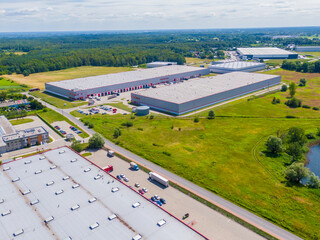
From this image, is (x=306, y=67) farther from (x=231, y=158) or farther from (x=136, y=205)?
(x=136, y=205)

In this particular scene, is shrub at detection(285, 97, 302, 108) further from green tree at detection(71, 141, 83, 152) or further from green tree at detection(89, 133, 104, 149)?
green tree at detection(71, 141, 83, 152)

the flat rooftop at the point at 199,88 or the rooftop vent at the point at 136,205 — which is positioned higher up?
the flat rooftop at the point at 199,88

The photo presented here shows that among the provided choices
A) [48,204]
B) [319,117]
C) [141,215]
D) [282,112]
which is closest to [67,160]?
[48,204]

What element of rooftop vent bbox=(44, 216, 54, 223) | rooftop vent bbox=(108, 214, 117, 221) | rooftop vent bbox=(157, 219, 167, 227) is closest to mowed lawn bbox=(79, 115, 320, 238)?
rooftop vent bbox=(157, 219, 167, 227)

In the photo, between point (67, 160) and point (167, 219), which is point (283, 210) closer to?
point (167, 219)

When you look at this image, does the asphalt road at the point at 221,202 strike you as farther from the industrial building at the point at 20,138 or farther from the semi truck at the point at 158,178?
the industrial building at the point at 20,138

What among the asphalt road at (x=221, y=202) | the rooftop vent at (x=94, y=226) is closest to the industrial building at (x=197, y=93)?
the asphalt road at (x=221, y=202)

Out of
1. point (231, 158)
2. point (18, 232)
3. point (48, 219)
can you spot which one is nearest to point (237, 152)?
point (231, 158)
